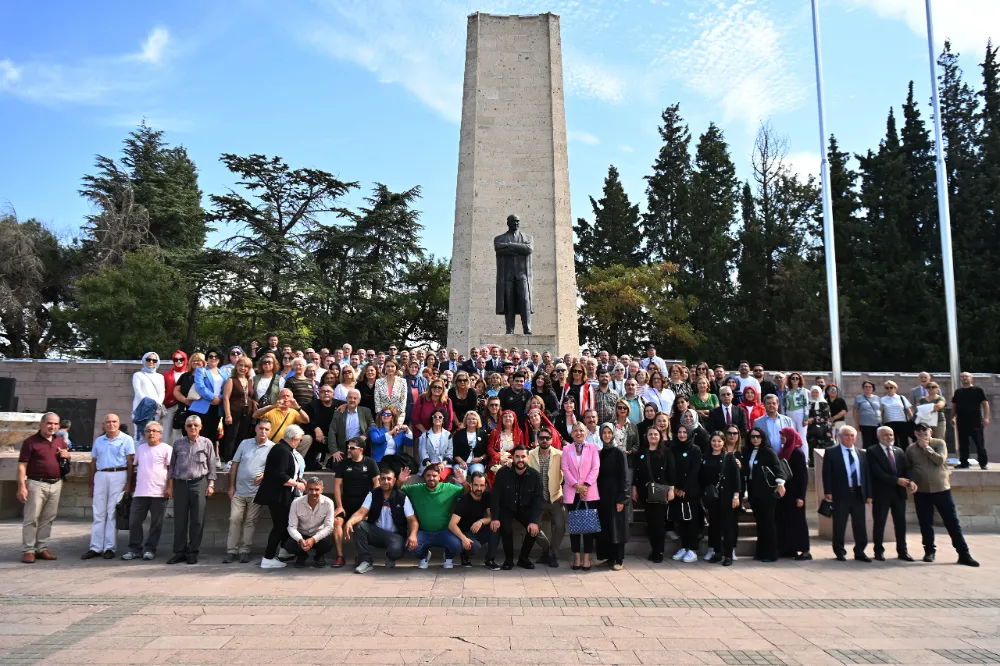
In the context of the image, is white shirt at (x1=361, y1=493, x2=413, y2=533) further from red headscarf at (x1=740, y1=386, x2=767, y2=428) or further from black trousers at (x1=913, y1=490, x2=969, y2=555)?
black trousers at (x1=913, y1=490, x2=969, y2=555)

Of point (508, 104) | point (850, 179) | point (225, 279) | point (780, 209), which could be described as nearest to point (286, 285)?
point (225, 279)

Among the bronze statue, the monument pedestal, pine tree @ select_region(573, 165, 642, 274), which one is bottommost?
the monument pedestal

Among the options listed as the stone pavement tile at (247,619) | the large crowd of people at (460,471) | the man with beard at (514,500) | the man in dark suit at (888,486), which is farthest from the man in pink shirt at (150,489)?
the man in dark suit at (888,486)

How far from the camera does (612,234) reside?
31484 mm

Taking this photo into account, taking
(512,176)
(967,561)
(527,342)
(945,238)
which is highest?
(512,176)

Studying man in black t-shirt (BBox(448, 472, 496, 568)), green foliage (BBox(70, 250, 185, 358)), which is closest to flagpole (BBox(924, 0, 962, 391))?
man in black t-shirt (BBox(448, 472, 496, 568))

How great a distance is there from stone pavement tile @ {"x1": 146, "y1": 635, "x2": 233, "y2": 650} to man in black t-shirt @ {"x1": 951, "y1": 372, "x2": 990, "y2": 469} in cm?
964

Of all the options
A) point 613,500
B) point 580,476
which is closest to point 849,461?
point 613,500

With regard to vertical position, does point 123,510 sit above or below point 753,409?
below

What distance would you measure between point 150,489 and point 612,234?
1050 inches

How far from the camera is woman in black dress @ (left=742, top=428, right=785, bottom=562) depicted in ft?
23.1

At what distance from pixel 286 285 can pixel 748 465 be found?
20883 mm

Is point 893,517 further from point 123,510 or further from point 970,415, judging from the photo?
point 123,510

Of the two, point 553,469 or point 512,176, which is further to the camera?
point 512,176
